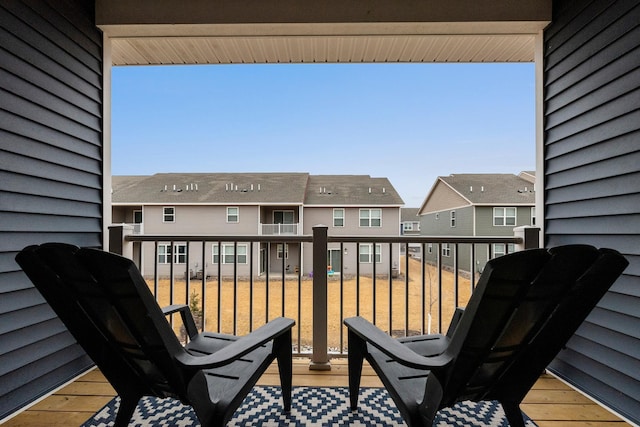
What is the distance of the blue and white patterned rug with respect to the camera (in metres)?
1.74

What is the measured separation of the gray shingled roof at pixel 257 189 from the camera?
1082 cm

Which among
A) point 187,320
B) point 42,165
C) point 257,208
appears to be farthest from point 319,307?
point 257,208

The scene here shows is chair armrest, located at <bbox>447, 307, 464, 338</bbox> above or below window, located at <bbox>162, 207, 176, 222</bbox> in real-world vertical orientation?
below

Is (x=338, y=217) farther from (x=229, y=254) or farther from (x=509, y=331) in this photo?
(x=509, y=331)

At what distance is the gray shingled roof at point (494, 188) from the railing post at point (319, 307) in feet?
20.8

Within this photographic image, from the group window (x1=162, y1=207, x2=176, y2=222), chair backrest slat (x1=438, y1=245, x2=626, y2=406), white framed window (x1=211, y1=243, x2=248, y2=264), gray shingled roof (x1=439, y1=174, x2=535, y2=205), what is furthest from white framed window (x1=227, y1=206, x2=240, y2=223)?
chair backrest slat (x1=438, y1=245, x2=626, y2=406)

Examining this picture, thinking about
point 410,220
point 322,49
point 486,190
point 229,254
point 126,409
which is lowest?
point 229,254

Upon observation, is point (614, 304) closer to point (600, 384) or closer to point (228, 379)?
point (600, 384)

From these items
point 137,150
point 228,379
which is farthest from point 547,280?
A: point 137,150

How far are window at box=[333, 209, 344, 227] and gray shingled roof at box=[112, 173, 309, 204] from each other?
120cm

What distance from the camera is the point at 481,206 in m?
7.98

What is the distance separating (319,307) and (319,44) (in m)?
2.27

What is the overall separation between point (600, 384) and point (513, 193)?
6.59 metres

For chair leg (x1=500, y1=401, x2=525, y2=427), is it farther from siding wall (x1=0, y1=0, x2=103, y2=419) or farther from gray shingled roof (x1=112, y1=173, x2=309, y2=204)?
gray shingled roof (x1=112, y1=173, x2=309, y2=204)
